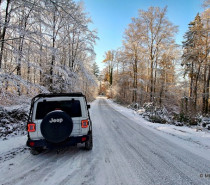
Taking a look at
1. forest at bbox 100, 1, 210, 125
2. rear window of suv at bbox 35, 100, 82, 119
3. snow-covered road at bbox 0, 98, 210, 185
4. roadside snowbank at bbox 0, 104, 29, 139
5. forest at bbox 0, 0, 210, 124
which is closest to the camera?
snow-covered road at bbox 0, 98, 210, 185

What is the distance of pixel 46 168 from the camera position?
284 centimetres

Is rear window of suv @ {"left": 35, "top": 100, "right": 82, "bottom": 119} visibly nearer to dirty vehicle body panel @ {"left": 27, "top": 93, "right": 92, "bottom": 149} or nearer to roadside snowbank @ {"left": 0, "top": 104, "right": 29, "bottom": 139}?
dirty vehicle body panel @ {"left": 27, "top": 93, "right": 92, "bottom": 149}

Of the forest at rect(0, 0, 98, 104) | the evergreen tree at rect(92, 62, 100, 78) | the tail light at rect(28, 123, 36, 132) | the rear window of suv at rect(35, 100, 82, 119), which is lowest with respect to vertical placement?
the tail light at rect(28, 123, 36, 132)

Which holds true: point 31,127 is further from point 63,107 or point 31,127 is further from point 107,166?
point 107,166

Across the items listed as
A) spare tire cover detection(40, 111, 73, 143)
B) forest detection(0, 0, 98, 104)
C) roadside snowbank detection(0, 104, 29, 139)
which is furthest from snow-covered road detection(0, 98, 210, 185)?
forest detection(0, 0, 98, 104)

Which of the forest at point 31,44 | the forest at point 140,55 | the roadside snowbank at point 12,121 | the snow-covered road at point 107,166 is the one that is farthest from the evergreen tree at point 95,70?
the snow-covered road at point 107,166

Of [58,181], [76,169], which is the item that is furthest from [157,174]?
[58,181]

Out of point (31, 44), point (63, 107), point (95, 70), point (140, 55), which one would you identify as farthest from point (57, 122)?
point (95, 70)

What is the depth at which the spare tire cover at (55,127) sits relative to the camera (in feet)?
9.89

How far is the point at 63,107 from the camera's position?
3.46m

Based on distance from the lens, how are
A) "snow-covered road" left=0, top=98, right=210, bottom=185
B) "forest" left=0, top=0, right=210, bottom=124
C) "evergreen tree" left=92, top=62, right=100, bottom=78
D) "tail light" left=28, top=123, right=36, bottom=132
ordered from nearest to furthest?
"snow-covered road" left=0, top=98, right=210, bottom=185
"tail light" left=28, top=123, right=36, bottom=132
"forest" left=0, top=0, right=210, bottom=124
"evergreen tree" left=92, top=62, right=100, bottom=78

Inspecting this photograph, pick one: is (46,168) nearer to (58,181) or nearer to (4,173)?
(58,181)

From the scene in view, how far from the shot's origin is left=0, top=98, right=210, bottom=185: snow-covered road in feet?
7.97

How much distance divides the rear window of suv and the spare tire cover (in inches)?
15.4
